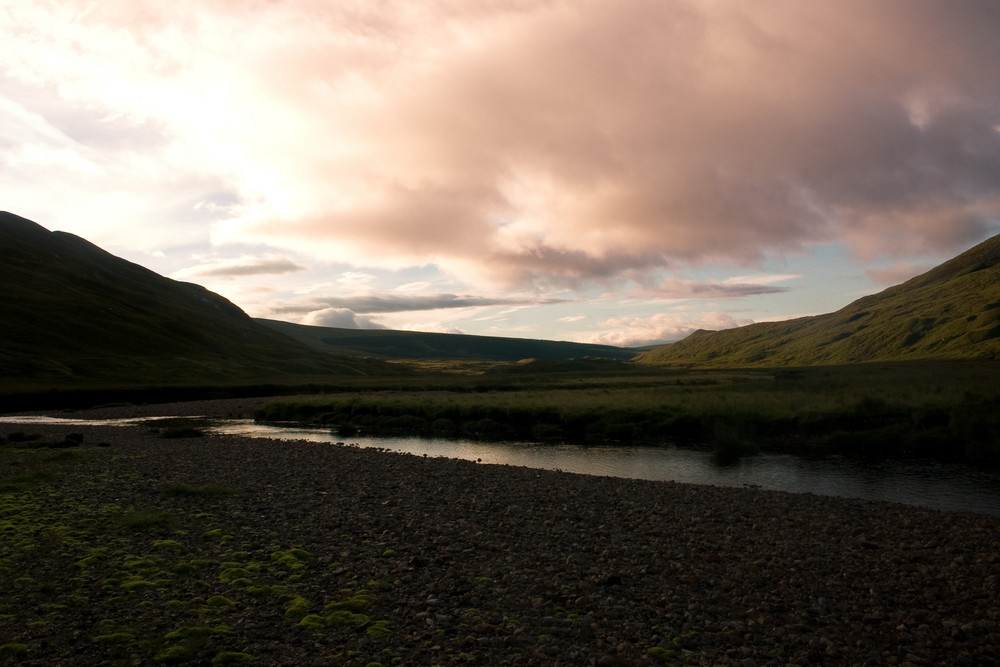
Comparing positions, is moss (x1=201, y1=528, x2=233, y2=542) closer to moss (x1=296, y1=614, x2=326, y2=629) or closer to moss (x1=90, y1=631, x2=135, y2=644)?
moss (x1=90, y1=631, x2=135, y2=644)

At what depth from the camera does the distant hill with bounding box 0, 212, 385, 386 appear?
10650 cm

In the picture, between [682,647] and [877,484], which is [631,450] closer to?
[877,484]

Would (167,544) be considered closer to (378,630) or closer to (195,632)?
(195,632)

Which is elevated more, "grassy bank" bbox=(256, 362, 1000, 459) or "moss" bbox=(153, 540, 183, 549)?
"grassy bank" bbox=(256, 362, 1000, 459)

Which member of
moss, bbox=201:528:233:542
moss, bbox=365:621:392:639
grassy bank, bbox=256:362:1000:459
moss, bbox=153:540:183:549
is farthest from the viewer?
grassy bank, bbox=256:362:1000:459

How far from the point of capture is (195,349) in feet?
471

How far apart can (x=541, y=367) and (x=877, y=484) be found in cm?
13605

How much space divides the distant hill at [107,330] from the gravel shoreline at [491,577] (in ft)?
302

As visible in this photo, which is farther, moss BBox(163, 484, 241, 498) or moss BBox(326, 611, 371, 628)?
moss BBox(163, 484, 241, 498)

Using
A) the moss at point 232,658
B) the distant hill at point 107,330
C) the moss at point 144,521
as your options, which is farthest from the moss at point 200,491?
the distant hill at point 107,330

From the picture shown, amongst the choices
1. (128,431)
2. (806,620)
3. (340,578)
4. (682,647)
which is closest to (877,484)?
(806,620)

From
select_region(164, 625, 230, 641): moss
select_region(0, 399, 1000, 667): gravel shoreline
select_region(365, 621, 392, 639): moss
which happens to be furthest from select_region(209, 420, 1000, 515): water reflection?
select_region(164, 625, 230, 641): moss

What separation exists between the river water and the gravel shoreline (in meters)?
3.81

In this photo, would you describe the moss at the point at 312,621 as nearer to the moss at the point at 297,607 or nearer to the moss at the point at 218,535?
the moss at the point at 297,607
